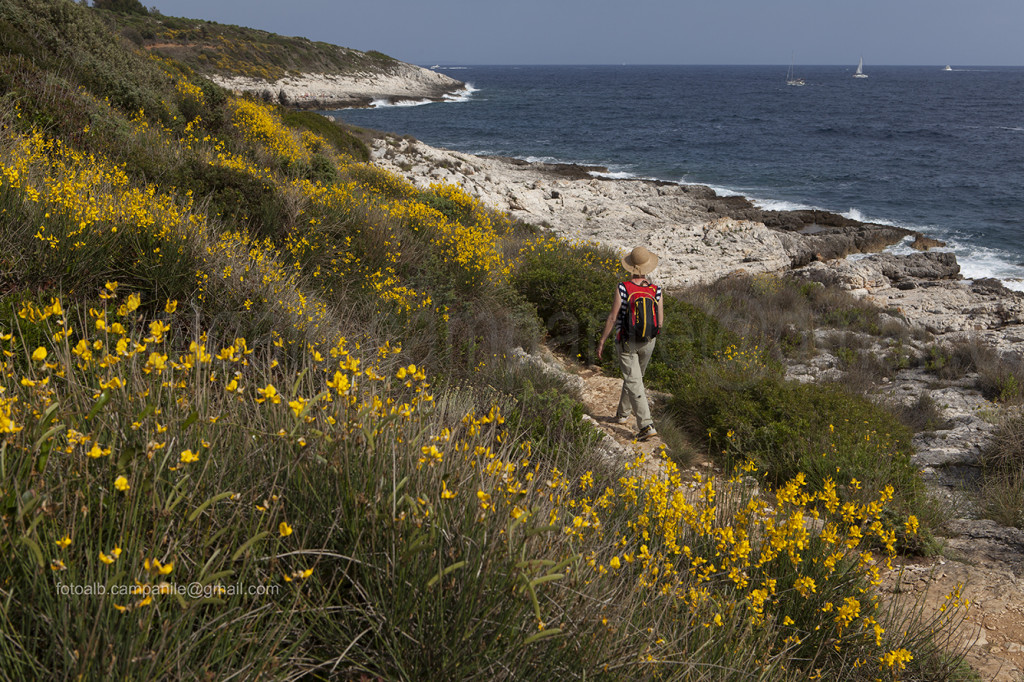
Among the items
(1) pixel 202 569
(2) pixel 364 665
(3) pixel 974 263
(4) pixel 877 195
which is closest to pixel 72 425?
(1) pixel 202 569

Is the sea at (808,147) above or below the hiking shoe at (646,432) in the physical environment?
above

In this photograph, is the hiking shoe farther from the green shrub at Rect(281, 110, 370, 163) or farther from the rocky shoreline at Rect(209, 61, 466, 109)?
the rocky shoreline at Rect(209, 61, 466, 109)

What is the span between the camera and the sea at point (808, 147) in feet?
89.8

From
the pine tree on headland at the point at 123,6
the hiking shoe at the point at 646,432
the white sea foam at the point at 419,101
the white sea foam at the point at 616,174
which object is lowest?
the hiking shoe at the point at 646,432

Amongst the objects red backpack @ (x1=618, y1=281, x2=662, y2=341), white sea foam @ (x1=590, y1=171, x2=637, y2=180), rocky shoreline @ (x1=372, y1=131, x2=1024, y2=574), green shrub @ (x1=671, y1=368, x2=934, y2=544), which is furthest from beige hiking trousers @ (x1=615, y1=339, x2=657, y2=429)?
white sea foam @ (x1=590, y1=171, x2=637, y2=180)

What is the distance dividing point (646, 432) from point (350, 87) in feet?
240

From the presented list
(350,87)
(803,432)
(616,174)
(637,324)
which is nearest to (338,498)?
(637,324)

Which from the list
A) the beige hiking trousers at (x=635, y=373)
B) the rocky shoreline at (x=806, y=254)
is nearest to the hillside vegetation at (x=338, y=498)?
the beige hiking trousers at (x=635, y=373)

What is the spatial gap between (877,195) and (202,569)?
3576 cm

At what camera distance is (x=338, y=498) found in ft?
6.94

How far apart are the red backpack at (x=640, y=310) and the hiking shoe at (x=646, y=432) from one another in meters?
0.94

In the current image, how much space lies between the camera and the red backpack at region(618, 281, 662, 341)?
6.09 meters

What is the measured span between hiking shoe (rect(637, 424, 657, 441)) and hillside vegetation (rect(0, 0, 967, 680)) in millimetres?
699

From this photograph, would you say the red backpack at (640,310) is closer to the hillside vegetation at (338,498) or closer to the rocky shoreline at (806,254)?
the hillside vegetation at (338,498)
